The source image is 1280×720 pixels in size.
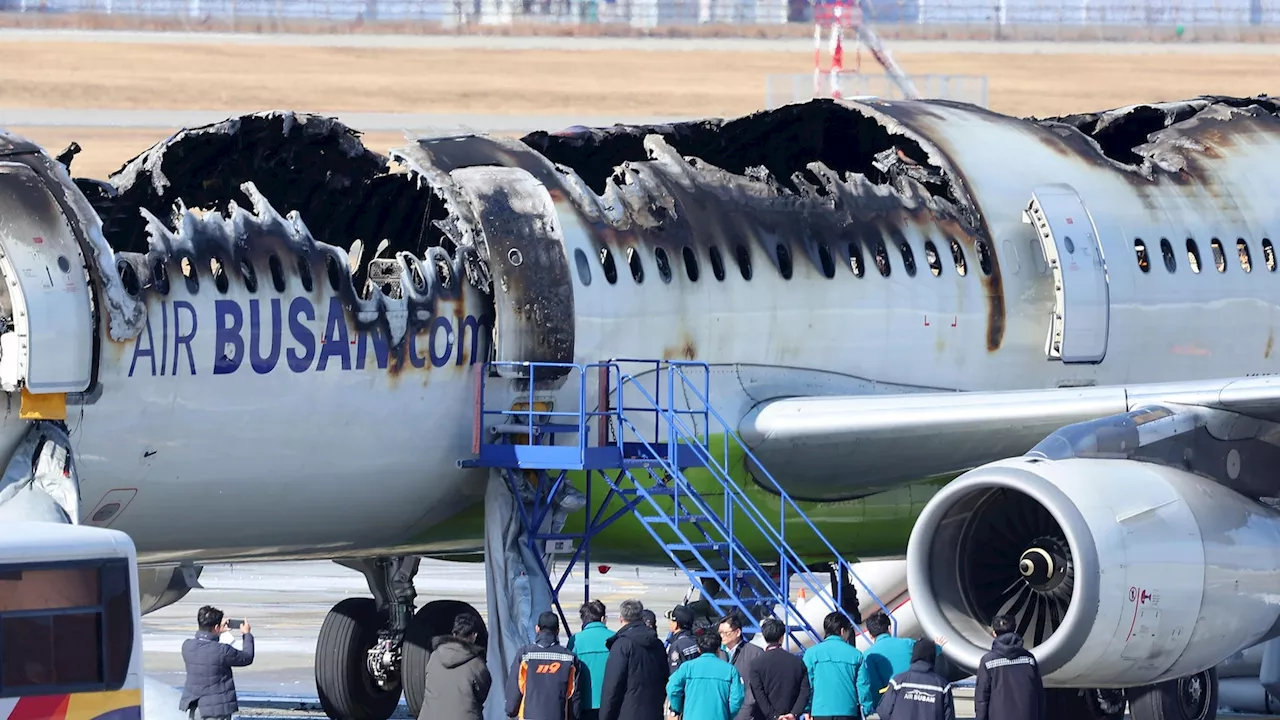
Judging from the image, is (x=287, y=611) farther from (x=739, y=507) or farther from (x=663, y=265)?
(x=663, y=265)

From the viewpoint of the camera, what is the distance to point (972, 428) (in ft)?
55.6

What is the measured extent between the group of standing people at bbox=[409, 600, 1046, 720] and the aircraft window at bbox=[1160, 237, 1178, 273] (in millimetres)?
6480

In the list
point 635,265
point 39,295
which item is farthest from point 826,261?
point 39,295

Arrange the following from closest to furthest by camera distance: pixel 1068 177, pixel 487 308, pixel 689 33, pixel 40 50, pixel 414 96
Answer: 1. pixel 487 308
2. pixel 1068 177
3. pixel 414 96
4. pixel 40 50
5. pixel 689 33

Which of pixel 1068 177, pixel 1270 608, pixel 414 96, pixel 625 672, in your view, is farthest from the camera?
pixel 414 96

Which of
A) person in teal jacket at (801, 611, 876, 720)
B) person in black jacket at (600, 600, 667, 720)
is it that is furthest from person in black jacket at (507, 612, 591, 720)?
person in teal jacket at (801, 611, 876, 720)

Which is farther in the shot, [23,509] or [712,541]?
[712,541]

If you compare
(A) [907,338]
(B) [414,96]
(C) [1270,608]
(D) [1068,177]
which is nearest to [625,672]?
(C) [1270,608]

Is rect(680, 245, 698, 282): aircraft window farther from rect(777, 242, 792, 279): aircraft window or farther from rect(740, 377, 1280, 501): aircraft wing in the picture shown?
rect(740, 377, 1280, 501): aircraft wing

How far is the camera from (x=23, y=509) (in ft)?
45.5

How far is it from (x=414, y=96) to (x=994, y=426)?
6413cm

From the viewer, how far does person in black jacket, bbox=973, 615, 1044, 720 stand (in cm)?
1381

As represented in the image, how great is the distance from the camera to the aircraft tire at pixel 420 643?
17750 mm

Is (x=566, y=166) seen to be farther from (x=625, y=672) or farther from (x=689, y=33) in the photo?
(x=689, y=33)
